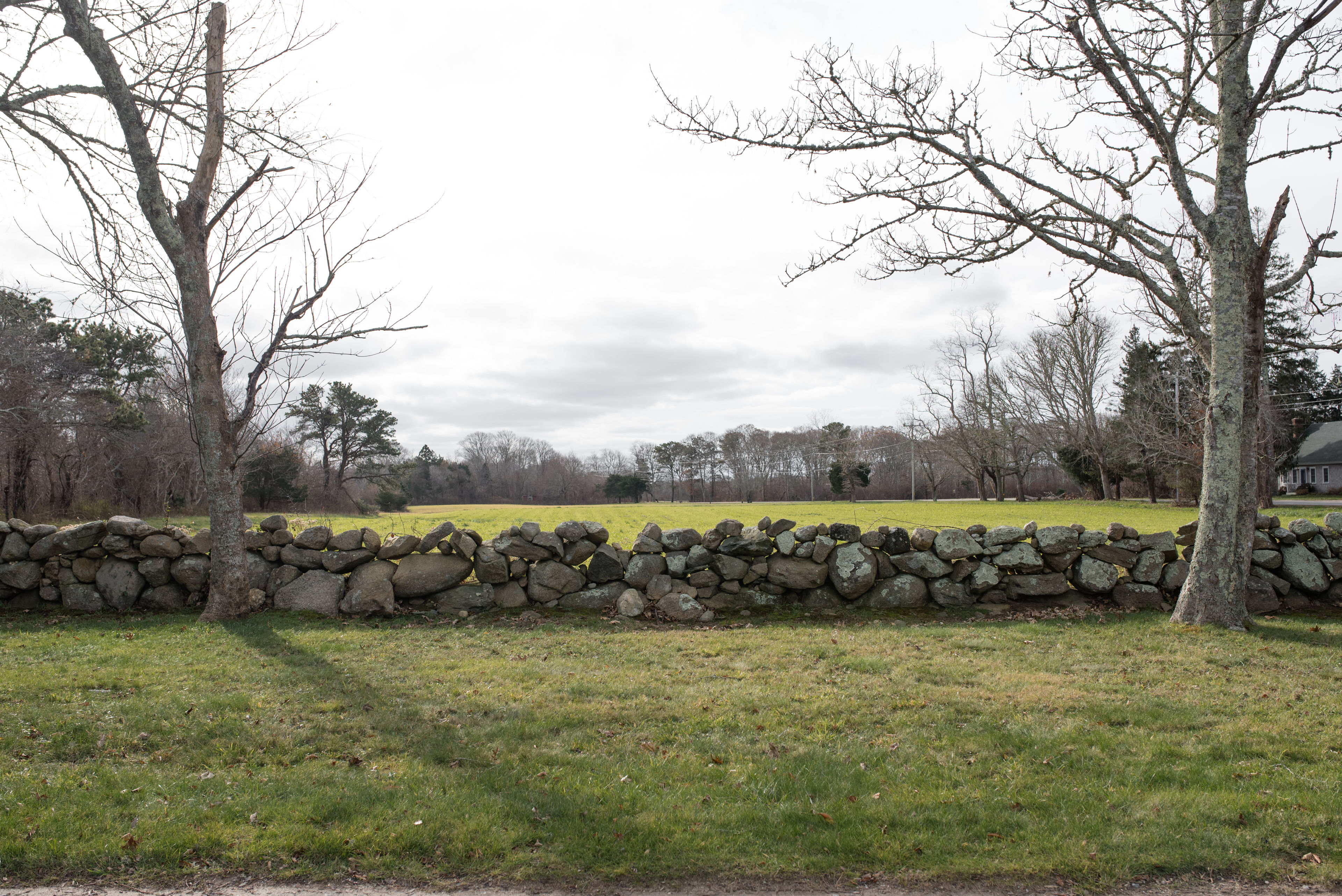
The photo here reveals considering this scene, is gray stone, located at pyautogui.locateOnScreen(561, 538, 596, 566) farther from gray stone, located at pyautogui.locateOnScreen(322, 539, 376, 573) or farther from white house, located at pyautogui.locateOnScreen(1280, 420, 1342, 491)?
white house, located at pyautogui.locateOnScreen(1280, 420, 1342, 491)

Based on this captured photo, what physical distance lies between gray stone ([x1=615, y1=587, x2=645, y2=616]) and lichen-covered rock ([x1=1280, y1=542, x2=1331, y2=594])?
27.0 ft

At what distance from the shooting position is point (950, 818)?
361cm

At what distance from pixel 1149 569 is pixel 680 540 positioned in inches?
238

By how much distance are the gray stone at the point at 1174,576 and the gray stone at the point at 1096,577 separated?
1.93ft

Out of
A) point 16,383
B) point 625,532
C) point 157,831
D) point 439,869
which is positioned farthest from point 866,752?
point 16,383

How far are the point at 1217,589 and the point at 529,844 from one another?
806cm

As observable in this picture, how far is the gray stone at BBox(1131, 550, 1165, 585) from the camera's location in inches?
372

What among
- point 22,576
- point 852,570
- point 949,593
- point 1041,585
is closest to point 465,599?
point 852,570

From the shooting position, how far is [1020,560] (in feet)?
31.5

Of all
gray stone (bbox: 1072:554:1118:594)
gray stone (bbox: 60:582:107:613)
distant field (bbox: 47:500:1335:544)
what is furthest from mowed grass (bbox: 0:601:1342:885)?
distant field (bbox: 47:500:1335:544)

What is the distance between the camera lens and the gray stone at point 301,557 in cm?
956

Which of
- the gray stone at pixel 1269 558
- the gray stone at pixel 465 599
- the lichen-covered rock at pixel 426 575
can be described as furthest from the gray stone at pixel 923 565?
the lichen-covered rock at pixel 426 575

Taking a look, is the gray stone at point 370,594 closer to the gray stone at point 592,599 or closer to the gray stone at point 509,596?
the gray stone at point 509,596

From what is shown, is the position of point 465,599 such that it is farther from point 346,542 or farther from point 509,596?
point 346,542
